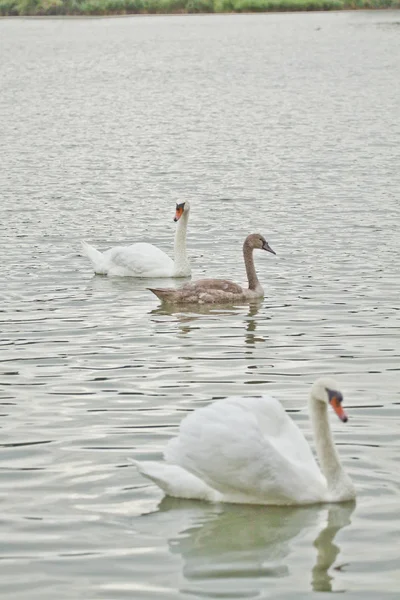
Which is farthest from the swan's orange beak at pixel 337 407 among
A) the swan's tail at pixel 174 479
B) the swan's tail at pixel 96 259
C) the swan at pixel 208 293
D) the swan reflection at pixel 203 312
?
the swan's tail at pixel 96 259

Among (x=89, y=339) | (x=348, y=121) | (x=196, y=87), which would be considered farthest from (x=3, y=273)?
(x=196, y=87)

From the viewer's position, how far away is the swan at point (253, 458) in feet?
26.4

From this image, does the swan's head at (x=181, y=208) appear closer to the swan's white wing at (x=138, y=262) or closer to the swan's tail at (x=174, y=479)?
the swan's white wing at (x=138, y=262)

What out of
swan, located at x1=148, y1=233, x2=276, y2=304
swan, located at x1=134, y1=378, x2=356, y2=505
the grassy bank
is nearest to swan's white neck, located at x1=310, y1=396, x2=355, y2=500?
swan, located at x1=134, y1=378, x2=356, y2=505

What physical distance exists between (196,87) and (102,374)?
38.0 metres

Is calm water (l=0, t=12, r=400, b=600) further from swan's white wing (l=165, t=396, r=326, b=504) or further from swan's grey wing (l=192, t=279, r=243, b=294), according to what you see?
swan's grey wing (l=192, t=279, r=243, b=294)

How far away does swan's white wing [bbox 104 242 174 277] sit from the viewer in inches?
653

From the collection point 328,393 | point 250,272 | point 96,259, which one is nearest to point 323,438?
point 328,393

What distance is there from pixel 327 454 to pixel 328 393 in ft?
1.18

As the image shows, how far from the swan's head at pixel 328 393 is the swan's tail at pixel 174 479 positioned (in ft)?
2.72

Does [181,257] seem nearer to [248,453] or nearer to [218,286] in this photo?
[218,286]

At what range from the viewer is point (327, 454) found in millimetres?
8312

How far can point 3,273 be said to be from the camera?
658 inches

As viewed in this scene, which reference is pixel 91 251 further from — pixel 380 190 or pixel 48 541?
pixel 48 541
